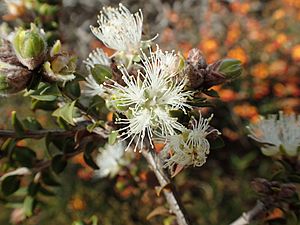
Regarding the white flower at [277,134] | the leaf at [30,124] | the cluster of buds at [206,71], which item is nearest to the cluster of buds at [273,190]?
the white flower at [277,134]

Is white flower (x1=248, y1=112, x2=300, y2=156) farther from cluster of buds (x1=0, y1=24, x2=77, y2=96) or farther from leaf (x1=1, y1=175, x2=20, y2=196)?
leaf (x1=1, y1=175, x2=20, y2=196)

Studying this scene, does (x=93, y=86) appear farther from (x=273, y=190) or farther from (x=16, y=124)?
(x=273, y=190)

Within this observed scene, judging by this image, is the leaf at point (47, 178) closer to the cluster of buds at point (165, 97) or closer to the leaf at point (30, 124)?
the leaf at point (30, 124)

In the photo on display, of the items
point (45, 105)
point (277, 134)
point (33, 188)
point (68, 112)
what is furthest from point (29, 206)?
point (277, 134)

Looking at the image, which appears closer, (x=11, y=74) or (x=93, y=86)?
(x=11, y=74)

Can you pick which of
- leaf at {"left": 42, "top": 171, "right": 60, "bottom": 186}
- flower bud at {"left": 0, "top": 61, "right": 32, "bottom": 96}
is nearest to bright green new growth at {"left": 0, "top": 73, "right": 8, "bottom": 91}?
flower bud at {"left": 0, "top": 61, "right": 32, "bottom": 96}
